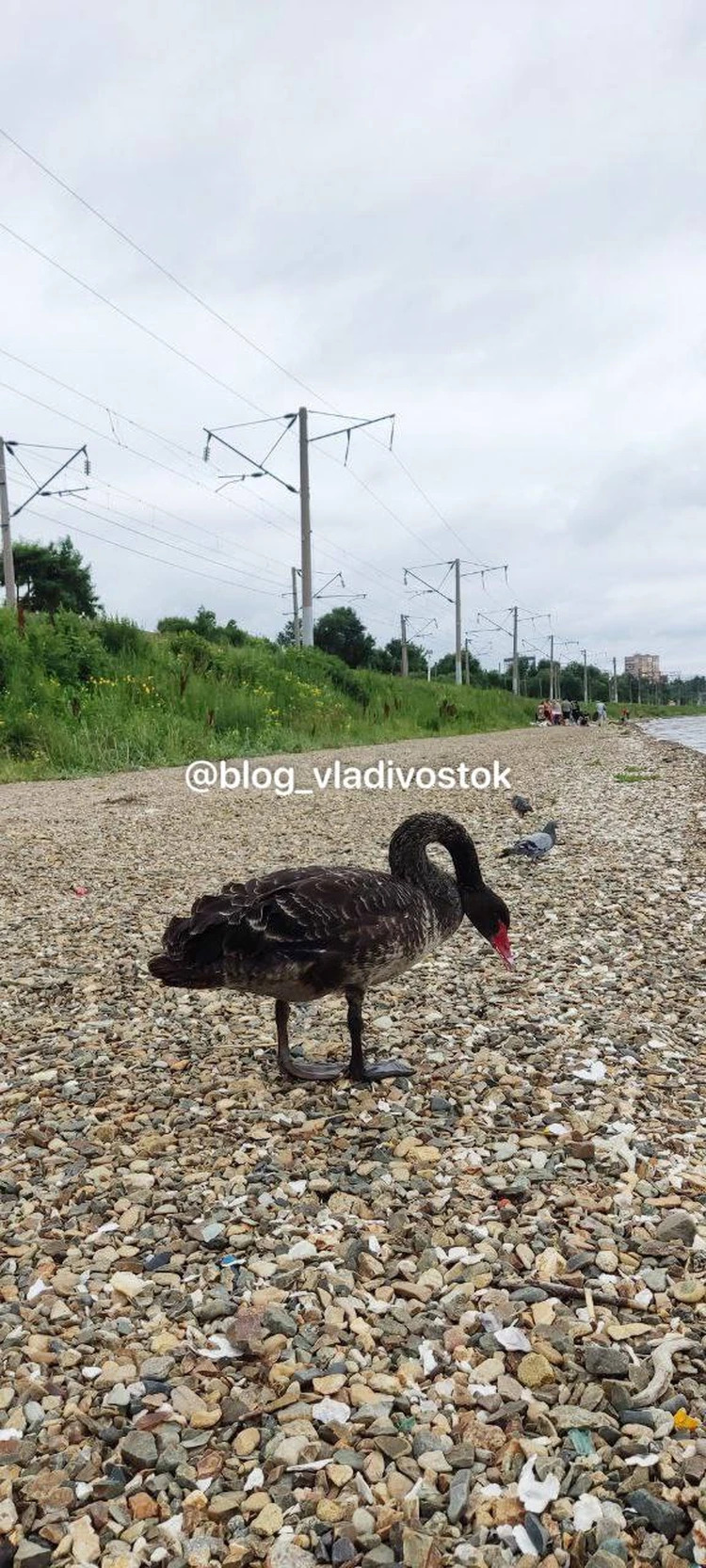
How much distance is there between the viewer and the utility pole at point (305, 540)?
109 ft

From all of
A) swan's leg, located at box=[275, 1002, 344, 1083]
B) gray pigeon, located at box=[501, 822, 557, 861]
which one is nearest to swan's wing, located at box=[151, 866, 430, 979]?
swan's leg, located at box=[275, 1002, 344, 1083]

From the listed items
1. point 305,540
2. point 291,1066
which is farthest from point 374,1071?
point 305,540

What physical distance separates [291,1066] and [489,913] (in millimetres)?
1124

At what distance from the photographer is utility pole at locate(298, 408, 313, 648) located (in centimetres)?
3322

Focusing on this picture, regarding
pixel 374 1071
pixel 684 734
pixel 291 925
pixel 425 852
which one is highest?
pixel 425 852

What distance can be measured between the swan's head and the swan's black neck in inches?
1.7

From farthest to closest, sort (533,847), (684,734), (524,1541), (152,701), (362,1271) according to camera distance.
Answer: (684,734) < (152,701) < (533,847) < (362,1271) < (524,1541)

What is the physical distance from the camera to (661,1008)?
4910mm

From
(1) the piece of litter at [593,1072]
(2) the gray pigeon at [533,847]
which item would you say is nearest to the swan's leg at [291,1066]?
(1) the piece of litter at [593,1072]

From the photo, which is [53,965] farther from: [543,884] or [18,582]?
[18,582]

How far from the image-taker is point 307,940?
12.2 feet

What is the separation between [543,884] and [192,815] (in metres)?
5.53

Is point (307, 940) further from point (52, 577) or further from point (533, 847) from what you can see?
point (52, 577)

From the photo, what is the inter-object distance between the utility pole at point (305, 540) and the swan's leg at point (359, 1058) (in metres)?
29.7
